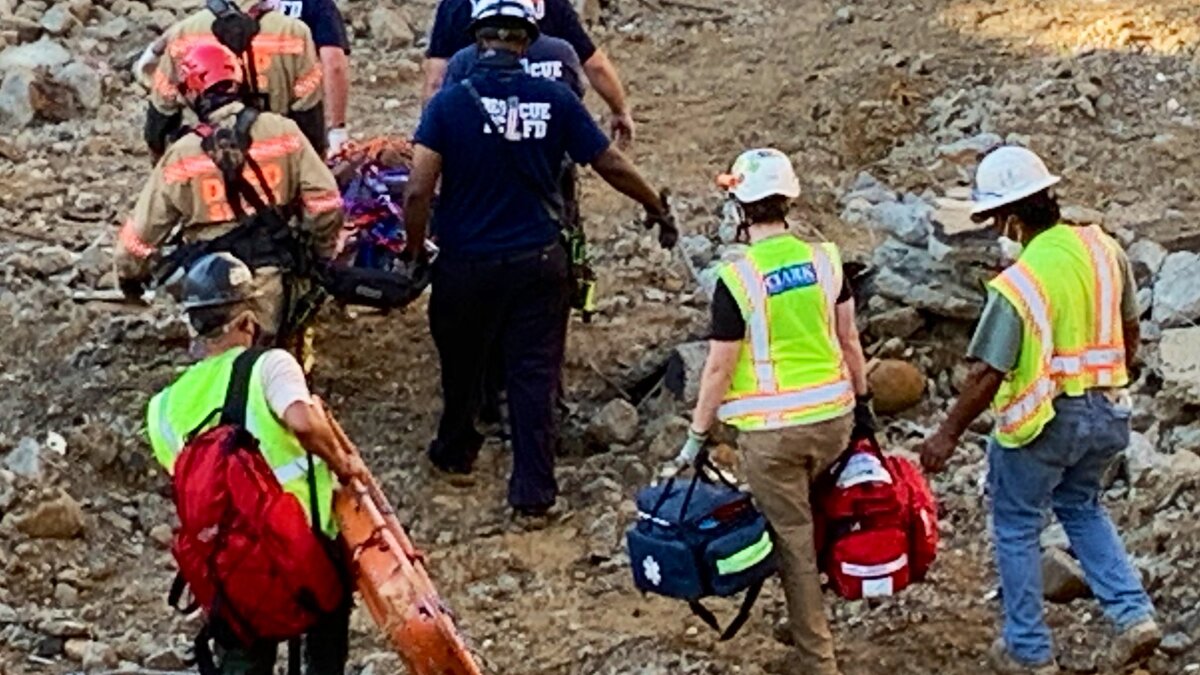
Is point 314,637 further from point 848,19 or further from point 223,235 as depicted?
point 848,19

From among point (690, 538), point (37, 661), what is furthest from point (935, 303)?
point (37, 661)

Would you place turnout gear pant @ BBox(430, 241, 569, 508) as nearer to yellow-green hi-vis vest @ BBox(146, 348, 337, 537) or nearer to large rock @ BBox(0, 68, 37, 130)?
yellow-green hi-vis vest @ BBox(146, 348, 337, 537)

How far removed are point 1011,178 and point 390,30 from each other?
10121mm

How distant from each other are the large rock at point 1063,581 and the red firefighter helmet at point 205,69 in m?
3.40

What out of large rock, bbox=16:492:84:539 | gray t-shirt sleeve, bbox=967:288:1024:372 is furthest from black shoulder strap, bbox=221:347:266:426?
large rock, bbox=16:492:84:539

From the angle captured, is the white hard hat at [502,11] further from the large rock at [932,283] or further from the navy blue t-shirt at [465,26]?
the large rock at [932,283]

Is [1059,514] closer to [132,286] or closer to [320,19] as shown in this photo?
[132,286]

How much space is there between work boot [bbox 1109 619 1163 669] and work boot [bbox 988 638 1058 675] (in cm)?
19

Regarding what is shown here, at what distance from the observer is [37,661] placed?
7336 millimetres

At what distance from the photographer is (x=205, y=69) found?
790 centimetres

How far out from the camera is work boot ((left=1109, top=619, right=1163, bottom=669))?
6660mm

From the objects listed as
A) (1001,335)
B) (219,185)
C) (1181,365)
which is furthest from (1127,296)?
(219,185)

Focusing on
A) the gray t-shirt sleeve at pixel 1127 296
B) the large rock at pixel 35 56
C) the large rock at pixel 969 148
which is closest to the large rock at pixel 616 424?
the gray t-shirt sleeve at pixel 1127 296

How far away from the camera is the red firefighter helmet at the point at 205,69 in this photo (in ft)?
25.9
